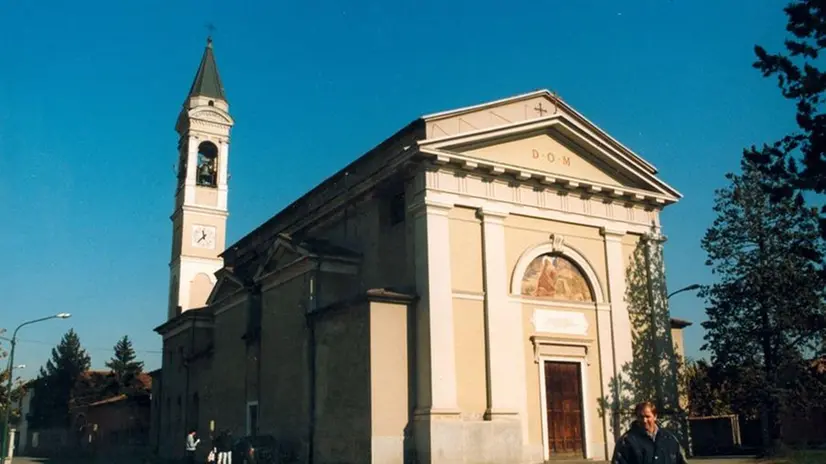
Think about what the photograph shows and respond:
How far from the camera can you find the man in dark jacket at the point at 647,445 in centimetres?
625

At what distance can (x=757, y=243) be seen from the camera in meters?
22.5

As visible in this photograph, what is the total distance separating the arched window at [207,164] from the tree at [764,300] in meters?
26.8

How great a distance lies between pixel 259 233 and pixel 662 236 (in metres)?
15.5

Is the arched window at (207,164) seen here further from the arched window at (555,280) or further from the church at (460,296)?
the arched window at (555,280)

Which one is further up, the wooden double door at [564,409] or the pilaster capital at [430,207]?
the pilaster capital at [430,207]

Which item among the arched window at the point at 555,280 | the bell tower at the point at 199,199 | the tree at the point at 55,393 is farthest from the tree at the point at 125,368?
the arched window at the point at 555,280

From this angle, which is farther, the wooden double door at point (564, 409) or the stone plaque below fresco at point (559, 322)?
the stone plaque below fresco at point (559, 322)

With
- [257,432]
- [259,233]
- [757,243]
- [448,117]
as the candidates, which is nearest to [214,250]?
[259,233]

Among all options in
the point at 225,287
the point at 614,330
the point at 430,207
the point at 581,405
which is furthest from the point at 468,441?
the point at 225,287

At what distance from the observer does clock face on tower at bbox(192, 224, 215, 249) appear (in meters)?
40.2

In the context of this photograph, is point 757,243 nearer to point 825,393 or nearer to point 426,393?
point 825,393

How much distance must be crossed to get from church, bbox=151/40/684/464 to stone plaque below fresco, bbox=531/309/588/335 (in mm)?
53

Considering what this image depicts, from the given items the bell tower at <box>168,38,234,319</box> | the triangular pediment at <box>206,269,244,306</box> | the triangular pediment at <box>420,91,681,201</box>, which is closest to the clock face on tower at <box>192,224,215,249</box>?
the bell tower at <box>168,38,234,319</box>

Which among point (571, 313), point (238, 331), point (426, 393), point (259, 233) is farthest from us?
point (259, 233)
